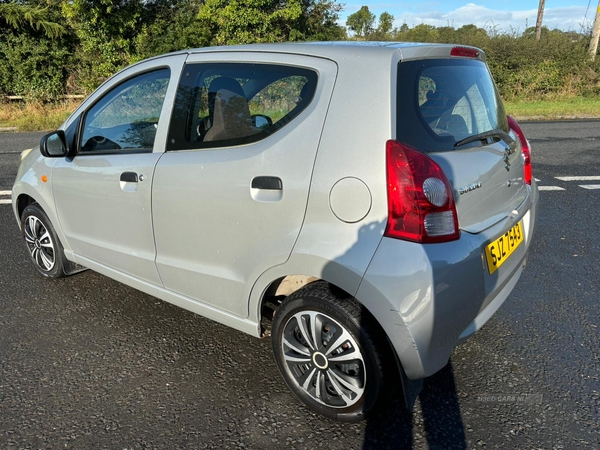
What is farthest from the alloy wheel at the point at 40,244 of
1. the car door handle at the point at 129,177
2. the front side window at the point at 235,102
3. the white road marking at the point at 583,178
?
the white road marking at the point at 583,178

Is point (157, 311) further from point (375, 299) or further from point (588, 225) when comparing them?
point (588, 225)

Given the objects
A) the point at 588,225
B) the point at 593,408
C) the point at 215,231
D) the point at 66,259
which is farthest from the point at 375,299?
the point at 588,225

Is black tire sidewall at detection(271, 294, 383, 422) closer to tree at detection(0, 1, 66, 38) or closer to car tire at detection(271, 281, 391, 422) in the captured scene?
car tire at detection(271, 281, 391, 422)

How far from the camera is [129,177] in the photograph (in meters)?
2.96

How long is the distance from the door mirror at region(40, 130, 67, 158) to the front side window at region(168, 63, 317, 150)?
107 cm

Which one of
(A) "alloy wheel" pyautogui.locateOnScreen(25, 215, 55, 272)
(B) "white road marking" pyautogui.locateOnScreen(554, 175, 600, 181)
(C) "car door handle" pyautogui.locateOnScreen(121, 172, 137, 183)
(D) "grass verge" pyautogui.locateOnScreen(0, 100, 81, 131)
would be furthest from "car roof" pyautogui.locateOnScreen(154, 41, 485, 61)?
(D) "grass verge" pyautogui.locateOnScreen(0, 100, 81, 131)

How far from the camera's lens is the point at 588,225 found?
511 centimetres

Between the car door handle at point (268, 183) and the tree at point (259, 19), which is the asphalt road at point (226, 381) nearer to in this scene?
the car door handle at point (268, 183)

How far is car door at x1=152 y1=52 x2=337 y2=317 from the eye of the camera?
229cm

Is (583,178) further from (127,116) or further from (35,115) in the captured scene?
(35,115)

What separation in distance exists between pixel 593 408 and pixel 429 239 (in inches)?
49.4

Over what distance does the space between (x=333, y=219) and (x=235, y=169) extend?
23.5 inches

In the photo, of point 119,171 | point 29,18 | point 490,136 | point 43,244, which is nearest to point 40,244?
point 43,244

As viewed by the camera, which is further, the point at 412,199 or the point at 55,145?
the point at 55,145
